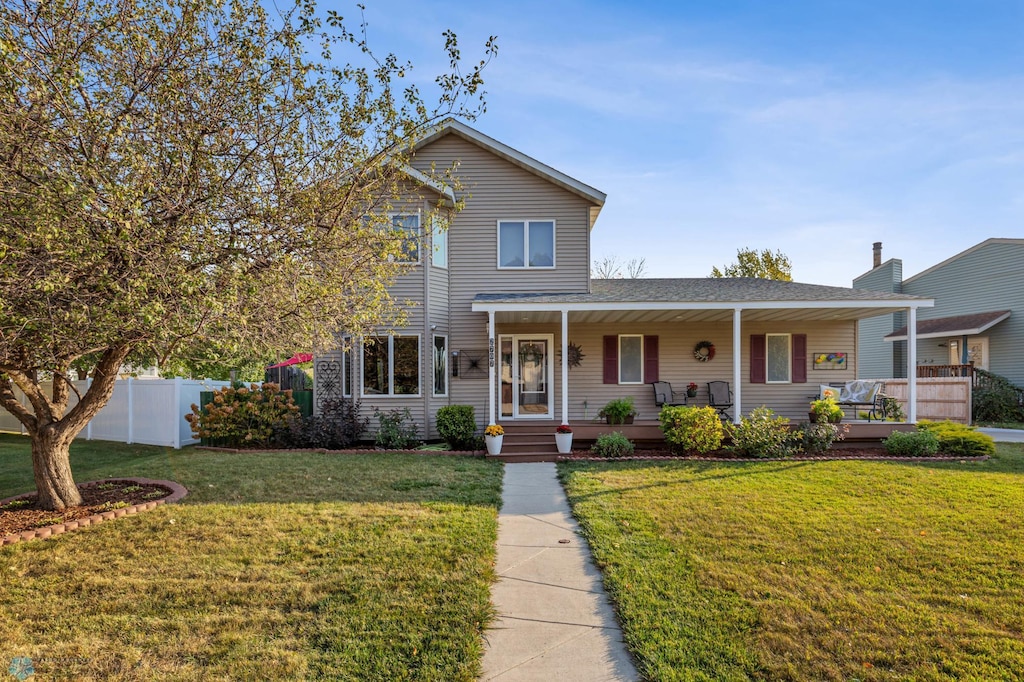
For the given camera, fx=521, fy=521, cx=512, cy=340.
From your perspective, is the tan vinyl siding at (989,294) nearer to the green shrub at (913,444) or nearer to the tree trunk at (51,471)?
the green shrub at (913,444)

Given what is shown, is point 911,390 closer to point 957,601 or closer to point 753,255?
point 957,601

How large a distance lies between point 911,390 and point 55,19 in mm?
14469

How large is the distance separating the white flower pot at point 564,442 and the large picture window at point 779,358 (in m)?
6.56

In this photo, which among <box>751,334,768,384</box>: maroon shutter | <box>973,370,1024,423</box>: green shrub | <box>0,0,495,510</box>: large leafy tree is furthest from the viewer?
<box>973,370,1024,423</box>: green shrub

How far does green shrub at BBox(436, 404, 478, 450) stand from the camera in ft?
35.8

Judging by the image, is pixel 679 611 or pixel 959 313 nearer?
pixel 679 611

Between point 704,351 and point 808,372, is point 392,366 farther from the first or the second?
point 808,372

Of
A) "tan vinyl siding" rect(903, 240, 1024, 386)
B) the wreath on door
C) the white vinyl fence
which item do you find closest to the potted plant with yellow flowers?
the wreath on door

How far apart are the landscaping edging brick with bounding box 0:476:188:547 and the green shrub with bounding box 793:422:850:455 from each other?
34.3 ft

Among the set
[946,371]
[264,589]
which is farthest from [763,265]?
[264,589]

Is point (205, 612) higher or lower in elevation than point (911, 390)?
lower

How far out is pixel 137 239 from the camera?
414 centimetres

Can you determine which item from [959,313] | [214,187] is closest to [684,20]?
[214,187]

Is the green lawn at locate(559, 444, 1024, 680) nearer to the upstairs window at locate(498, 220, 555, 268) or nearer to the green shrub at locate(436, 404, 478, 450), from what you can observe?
the green shrub at locate(436, 404, 478, 450)
